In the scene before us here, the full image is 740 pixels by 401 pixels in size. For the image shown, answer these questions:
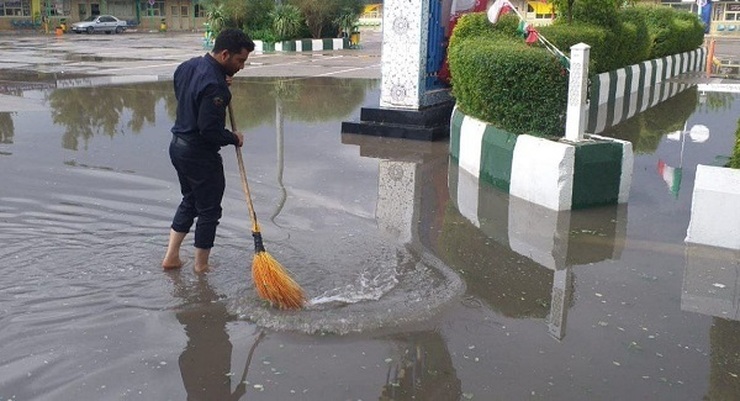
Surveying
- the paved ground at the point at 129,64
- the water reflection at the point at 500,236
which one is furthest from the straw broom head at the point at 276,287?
the paved ground at the point at 129,64

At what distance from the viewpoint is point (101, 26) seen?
159 feet

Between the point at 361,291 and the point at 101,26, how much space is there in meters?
48.3

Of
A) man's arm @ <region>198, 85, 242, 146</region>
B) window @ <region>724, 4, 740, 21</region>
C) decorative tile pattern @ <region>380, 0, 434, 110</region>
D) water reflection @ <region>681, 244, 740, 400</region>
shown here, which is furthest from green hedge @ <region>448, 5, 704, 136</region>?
window @ <region>724, 4, 740, 21</region>

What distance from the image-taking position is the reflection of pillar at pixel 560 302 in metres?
4.39

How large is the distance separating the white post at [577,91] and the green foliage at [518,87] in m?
0.30

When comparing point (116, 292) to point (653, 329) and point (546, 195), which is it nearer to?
point (653, 329)

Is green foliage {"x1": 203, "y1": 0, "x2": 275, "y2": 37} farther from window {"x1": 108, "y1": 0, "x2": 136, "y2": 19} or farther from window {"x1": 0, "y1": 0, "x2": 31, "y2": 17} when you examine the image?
window {"x1": 108, "y1": 0, "x2": 136, "y2": 19}

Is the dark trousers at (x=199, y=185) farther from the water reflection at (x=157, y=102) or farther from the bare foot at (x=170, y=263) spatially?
the water reflection at (x=157, y=102)

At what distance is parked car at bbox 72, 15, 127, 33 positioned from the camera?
4788cm

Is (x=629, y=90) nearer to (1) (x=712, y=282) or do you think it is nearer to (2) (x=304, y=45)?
(1) (x=712, y=282)

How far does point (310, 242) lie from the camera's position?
589 cm

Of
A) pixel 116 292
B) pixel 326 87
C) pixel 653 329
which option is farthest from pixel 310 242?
pixel 326 87

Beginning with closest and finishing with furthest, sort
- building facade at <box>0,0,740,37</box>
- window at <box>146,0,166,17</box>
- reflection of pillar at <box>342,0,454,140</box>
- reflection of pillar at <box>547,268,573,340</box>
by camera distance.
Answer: reflection of pillar at <box>547,268,573,340</box> < reflection of pillar at <box>342,0,454,140</box> < building facade at <box>0,0,740,37</box> < window at <box>146,0,166,17</box>

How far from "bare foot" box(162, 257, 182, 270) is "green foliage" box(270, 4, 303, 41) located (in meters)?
25.7
